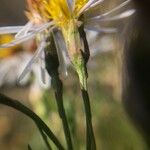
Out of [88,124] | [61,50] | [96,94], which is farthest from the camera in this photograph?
[96,94]

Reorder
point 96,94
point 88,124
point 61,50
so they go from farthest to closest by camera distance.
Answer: point 96,94
point 61,50
point 88,124

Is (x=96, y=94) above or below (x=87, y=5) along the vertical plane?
below

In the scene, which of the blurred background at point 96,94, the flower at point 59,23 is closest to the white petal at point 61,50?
the flower at point 59,23

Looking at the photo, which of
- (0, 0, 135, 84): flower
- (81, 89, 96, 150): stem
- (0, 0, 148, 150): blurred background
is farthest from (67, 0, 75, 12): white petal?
(0, 0, 148, 150): blurred background

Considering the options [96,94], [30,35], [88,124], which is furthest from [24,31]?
[96,94]

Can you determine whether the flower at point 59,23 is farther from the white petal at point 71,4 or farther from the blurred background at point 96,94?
the blurred background at point 96,94

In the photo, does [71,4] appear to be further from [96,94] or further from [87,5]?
[96,94]

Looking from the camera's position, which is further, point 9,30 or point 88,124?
point 9,30

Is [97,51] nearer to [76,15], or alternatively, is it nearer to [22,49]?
[22,49]
